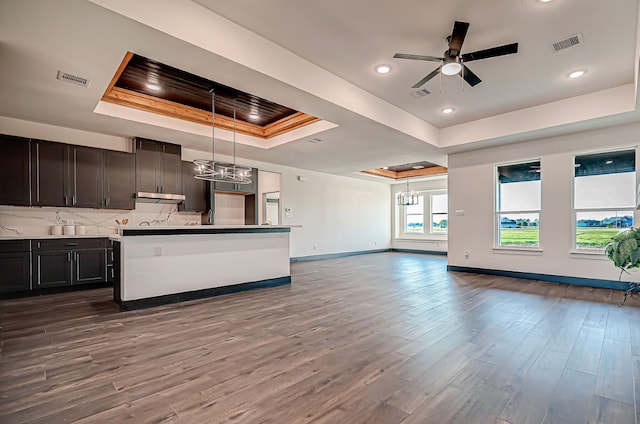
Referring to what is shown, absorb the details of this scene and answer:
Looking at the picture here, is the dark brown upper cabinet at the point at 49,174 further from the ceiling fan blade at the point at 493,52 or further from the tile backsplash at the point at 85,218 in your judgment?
the ceiling fan blade at the point at 493,52

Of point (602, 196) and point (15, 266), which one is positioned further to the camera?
point (602, 196)

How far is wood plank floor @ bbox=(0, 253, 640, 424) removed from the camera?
1840mm

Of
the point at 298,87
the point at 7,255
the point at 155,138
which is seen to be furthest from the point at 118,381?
the point at 155,138

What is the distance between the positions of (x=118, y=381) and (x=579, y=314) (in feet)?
15.9

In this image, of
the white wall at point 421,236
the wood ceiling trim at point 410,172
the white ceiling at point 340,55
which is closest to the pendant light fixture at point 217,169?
the white ceiling at point 340,55

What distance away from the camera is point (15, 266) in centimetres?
454

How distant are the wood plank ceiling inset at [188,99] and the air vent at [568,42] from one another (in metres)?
3.57

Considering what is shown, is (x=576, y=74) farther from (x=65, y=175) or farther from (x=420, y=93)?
(x=65, y=175)

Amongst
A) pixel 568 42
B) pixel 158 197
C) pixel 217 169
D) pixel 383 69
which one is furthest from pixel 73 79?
pixel 568 42

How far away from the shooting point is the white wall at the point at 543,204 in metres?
5.39

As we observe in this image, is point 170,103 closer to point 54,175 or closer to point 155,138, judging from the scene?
point 155,138

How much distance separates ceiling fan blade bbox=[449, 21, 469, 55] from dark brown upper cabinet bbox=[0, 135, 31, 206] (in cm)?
608

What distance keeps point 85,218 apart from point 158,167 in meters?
1.51

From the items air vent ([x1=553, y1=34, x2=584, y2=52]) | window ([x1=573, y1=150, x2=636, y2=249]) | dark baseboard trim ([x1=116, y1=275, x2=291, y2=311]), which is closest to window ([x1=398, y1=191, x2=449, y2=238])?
window ([x1=573, y1=150, x2=636, y2=249])
